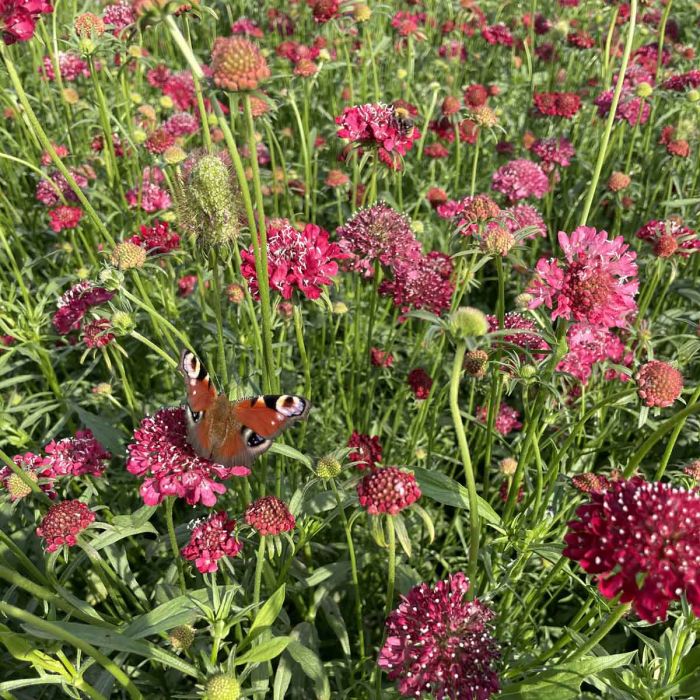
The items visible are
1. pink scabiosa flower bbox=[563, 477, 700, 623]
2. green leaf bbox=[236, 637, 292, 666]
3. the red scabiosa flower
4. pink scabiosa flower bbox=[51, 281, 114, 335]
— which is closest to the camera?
pink scabiosa flower bbox=[563, 477, 700, 623]

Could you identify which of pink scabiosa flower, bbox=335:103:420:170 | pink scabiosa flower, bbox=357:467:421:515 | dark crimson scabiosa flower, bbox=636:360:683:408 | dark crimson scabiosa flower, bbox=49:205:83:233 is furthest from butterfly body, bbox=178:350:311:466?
dark crimson scabiosa flower, bbox=49:205:83:233

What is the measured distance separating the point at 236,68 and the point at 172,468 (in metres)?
1.10

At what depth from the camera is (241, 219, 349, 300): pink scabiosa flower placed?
1.98m

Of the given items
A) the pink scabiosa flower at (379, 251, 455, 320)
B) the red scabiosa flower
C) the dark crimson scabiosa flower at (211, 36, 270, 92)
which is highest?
the dark crimson scabiosa flower at (211, 36, 270, 92)

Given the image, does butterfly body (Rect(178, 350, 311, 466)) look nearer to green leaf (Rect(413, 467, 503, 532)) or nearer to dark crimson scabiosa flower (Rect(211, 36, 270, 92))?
green leaf (Rect(413, 467, 503, 532))

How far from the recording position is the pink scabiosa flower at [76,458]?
2.01 metres

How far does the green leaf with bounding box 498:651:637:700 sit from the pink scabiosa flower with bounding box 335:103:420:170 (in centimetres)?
183

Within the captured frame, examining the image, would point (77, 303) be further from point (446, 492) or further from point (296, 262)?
point (446, 492)

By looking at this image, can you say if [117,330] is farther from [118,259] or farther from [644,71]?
[644,71]

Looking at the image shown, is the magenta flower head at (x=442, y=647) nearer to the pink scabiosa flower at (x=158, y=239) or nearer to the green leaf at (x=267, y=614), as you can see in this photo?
the green leaf at (x=267, y=614)

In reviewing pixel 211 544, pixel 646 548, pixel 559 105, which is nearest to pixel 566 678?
pixel 646 548

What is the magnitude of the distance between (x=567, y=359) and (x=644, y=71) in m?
2.92

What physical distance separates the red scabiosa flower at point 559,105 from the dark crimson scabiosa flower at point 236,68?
289 centimetres

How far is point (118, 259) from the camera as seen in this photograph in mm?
2006
